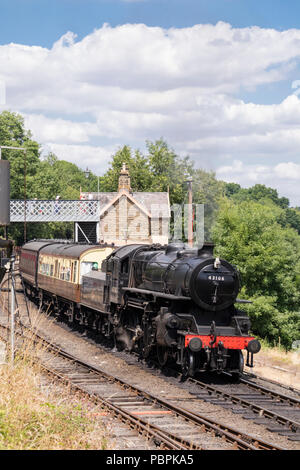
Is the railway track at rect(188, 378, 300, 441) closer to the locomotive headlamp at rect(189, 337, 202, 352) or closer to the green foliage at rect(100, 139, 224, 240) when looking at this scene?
the locomotive headlamp at rect(189, 337, 202, 352)

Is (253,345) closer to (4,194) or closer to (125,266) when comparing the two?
(125,266)

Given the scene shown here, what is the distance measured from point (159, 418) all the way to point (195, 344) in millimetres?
2710

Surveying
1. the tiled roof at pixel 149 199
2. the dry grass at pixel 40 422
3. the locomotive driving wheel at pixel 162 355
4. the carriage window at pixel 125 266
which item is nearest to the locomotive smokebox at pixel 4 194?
the dry grass at pixel 40 422

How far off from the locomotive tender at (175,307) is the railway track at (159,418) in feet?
5.29

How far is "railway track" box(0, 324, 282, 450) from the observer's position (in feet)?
27.4

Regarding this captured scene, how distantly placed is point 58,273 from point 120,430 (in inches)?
598

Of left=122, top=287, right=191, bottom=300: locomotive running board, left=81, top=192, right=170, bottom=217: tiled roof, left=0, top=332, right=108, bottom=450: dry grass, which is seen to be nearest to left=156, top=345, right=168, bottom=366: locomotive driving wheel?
left=122, top=287, right=191, bottom=300: locomotive running board

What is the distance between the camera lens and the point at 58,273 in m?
23.6

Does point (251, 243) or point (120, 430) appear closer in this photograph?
point (120, 430)

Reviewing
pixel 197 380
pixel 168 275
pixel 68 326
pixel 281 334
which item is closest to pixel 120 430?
pixel 197 380

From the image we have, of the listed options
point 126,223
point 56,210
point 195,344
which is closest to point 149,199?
point 126,223

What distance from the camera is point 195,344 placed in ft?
40.4

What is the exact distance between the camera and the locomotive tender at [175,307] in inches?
503
